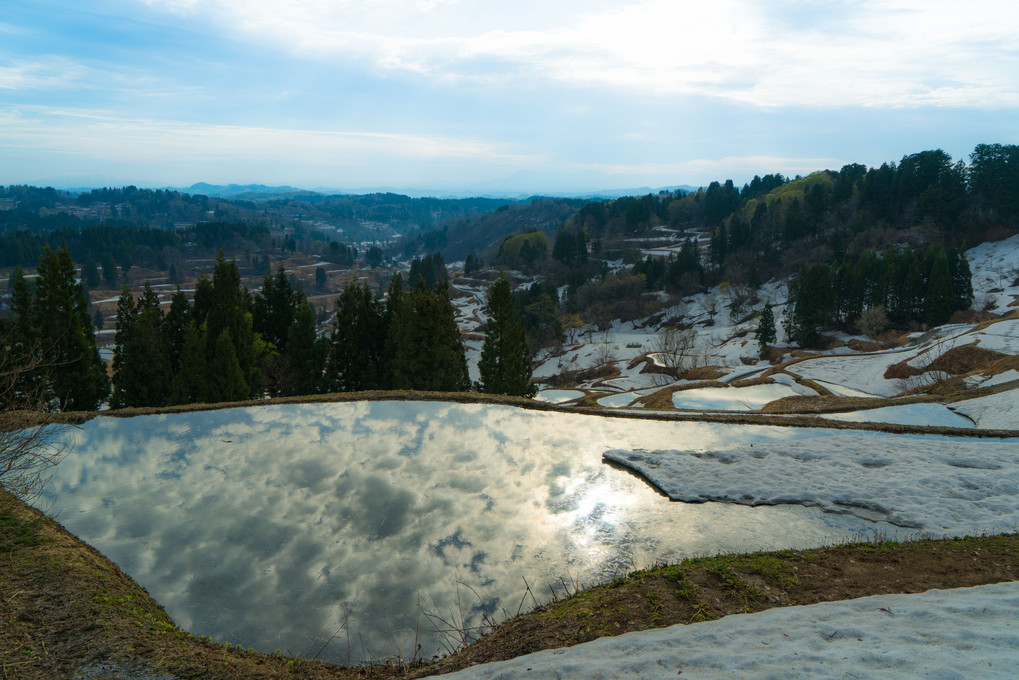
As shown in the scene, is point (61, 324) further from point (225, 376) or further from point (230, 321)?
point (225, 376)

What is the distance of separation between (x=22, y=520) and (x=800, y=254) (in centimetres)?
10444

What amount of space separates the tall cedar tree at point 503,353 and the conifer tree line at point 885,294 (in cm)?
4441

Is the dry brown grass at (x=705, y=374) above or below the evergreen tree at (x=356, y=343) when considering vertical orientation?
below

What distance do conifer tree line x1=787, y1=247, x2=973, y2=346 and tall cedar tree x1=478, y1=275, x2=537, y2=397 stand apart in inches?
1748

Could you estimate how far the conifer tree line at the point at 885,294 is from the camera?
59.6 meters

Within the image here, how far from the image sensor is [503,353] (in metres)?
31.0

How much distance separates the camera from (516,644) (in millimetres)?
6988

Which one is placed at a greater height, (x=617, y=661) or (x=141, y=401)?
(x=617, y=661)

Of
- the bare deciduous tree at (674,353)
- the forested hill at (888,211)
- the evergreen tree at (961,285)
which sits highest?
the forested hill at (888,211)

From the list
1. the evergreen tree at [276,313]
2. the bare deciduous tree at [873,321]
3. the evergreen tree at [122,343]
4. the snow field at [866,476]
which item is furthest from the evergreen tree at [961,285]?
the evergreen tree at [122,343]

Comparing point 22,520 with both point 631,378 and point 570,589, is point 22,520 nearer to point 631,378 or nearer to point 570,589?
point 570,589

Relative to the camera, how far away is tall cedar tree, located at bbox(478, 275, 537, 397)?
3064cm

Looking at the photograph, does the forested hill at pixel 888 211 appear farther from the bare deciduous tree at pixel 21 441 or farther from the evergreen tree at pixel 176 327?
the bare deciduous tree at pixel 21 441

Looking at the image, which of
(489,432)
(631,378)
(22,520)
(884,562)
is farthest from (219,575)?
(631,378)
